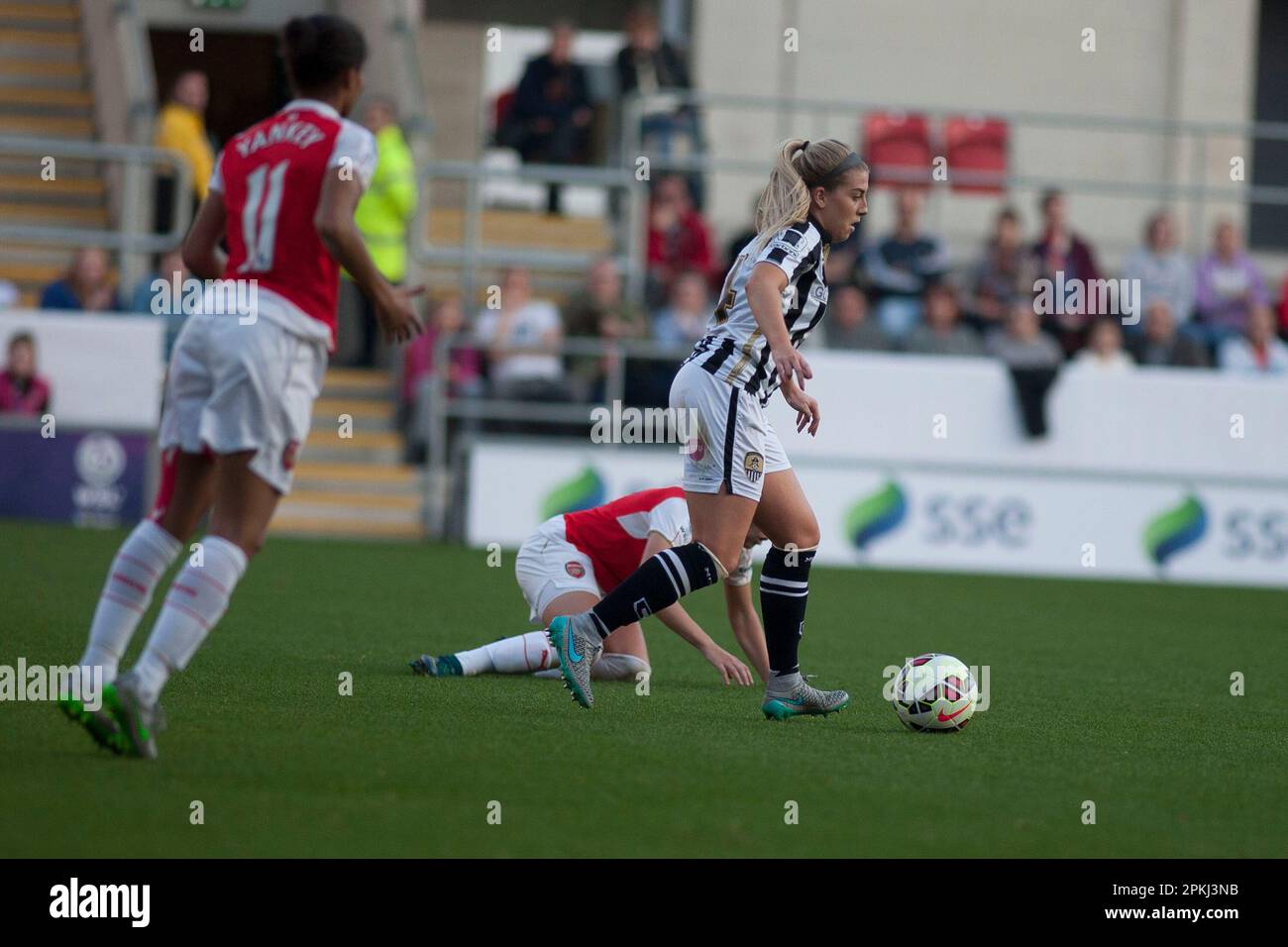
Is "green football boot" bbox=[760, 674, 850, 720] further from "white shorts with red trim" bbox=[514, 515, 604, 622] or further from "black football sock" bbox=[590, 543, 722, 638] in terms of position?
"white shorts with red trim" bbox=[514, 515, 604, 622]

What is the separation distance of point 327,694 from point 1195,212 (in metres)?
14.2

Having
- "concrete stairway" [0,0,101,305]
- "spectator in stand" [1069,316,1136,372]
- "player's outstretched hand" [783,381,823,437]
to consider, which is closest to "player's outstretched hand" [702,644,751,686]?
"player's outstretched hand" [783,381,823,437]

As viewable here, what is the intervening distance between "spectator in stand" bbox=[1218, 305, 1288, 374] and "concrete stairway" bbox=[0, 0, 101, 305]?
10946mm

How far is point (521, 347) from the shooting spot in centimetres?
1630

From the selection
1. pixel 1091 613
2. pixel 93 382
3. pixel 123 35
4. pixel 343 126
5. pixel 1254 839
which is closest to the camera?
pixel 1254 839

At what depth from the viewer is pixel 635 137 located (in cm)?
1772

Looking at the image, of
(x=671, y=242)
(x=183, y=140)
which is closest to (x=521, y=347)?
(x=671, y=242)

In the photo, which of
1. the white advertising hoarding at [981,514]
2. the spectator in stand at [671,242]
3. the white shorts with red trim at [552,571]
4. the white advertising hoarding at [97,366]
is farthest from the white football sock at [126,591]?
the spectator in stand at [671,242]

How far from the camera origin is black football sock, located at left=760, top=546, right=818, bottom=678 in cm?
664

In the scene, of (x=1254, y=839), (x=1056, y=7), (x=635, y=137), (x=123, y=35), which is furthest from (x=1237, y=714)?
(x=1056, y=7)

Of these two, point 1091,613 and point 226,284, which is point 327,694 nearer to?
point 226,284

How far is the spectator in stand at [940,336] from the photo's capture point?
648 inches

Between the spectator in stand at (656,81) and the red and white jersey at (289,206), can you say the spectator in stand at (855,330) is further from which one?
the red and white jersey at (289,206)

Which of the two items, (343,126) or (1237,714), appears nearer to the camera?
(343,126)
